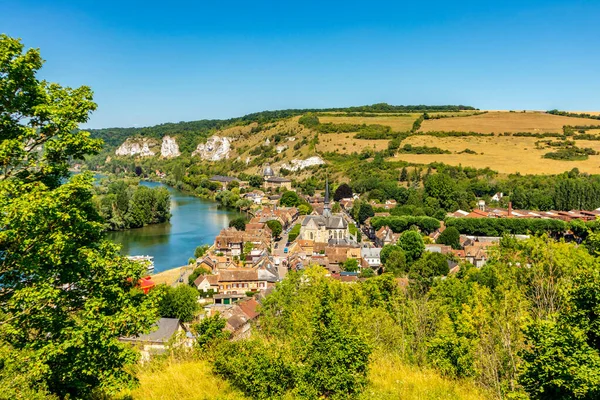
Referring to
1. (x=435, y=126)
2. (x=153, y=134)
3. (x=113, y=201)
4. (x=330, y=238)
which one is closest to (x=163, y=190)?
(x=113, y=201)

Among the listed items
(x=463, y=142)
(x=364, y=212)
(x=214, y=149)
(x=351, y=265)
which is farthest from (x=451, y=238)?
(x=214, y=149)

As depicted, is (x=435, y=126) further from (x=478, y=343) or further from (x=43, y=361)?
(x=43, y=361)

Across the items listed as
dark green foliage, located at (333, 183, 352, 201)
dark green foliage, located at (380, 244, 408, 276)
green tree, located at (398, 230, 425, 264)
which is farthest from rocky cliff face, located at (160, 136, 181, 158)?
dark green foliage, located at (380, 244, 408, 276)

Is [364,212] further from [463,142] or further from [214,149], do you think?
[214,149]

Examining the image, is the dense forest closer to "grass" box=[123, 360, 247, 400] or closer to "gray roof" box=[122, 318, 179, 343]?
"grass" box=[123, 360, 247, 400]

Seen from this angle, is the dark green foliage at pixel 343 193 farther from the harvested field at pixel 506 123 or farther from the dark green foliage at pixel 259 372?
the dark green foliage at pixel 259 372
